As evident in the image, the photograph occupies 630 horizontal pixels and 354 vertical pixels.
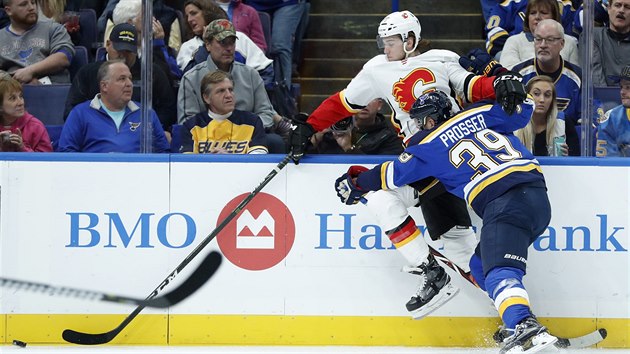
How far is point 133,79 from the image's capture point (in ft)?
17.3

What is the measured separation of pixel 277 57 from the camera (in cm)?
632

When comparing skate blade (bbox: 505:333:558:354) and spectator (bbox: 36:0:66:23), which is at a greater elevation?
spectator (bbox: 36:0:66:23)

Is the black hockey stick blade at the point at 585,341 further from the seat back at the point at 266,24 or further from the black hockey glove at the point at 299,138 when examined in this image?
the seat back at the point at 266,24

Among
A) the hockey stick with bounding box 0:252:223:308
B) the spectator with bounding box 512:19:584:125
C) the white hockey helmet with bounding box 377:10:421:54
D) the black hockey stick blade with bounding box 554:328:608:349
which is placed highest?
the white hockey helmet with bounding box 377:10:421:54

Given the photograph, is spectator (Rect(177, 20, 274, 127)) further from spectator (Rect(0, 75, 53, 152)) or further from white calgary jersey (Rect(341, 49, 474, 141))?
spectator (Rect(0, 75, 53, 152))

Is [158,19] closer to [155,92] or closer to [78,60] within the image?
[78,60]

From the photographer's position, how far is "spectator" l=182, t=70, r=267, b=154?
17.5 feet

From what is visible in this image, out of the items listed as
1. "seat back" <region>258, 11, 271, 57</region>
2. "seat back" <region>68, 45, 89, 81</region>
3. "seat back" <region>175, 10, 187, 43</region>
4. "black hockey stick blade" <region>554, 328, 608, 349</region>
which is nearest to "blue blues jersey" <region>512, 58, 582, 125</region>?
"black hockey stick blade" <region>554, 328, 608, 349</region>

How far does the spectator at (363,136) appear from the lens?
5.46m

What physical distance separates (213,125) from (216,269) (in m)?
0.68

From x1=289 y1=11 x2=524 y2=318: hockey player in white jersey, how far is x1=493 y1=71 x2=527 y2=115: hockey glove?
156 mm

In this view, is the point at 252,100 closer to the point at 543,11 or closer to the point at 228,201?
the point at 228,201

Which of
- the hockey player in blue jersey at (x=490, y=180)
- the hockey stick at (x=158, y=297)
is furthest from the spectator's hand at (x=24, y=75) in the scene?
the hockey player in blue jersey at (x=490, y=180)

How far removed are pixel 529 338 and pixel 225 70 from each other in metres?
2.14
